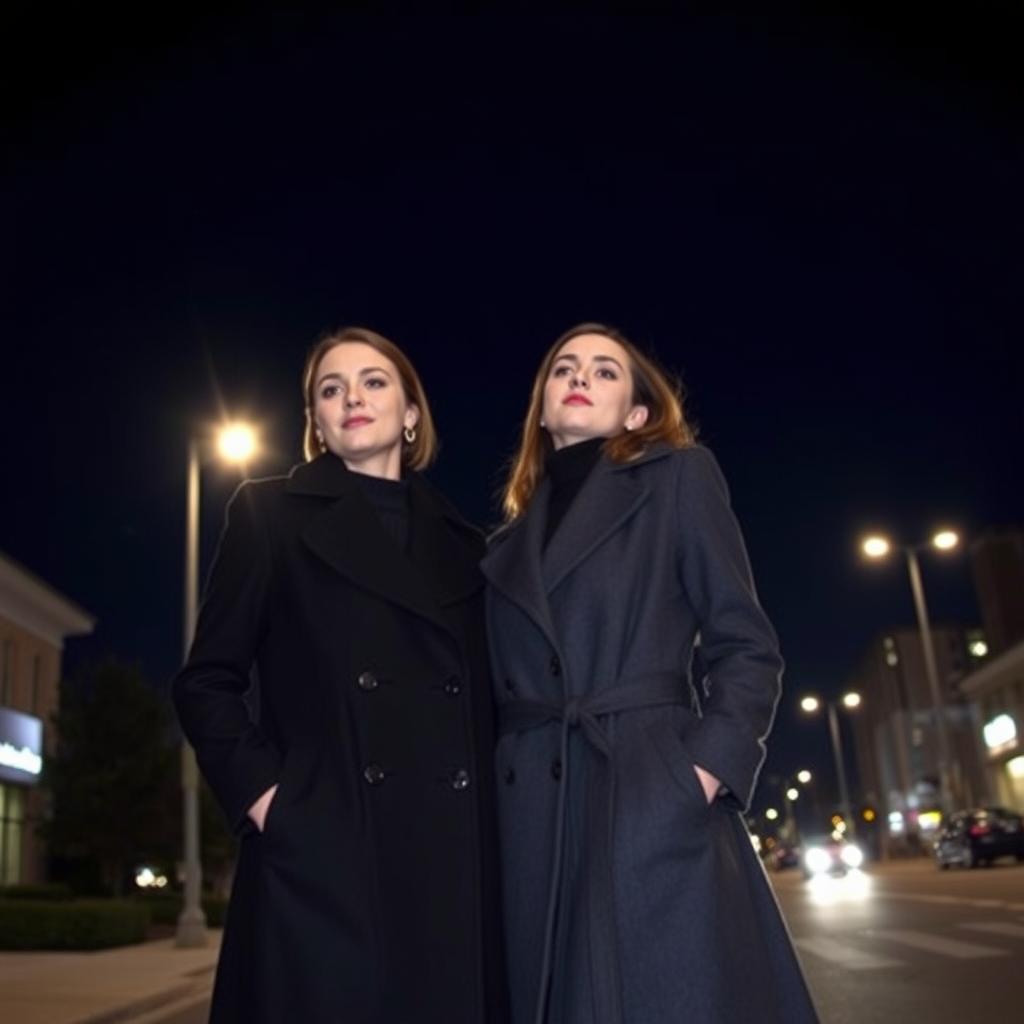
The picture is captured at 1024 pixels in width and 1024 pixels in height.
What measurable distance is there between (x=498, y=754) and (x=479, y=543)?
29.9 inches

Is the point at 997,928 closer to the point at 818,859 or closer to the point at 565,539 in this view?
the point at 565,539

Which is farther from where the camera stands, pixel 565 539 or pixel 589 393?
pixel 589 393

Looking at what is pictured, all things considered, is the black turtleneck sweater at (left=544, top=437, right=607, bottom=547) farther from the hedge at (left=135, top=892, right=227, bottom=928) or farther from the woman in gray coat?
the hedge at (left=135, top=892, right=227, bottom=928)

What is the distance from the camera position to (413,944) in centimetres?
309

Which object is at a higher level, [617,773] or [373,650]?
[373,650]

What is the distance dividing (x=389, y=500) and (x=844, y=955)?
9667mm

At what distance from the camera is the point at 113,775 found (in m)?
31.9

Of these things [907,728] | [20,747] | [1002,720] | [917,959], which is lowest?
[917,959]

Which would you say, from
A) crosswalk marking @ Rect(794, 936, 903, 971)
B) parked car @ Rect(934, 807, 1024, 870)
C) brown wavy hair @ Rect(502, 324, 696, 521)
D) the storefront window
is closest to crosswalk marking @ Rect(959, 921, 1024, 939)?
crosswalk marking @ Rect(794, 936, 903, 971)

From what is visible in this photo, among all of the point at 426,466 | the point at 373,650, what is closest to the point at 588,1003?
the point at 373,650

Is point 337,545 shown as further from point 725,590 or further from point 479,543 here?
point 725,590

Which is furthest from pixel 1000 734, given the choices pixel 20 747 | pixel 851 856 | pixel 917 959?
pixel 917 959

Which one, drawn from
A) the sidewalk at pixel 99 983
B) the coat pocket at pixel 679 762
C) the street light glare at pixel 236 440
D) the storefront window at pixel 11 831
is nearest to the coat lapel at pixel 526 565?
the coat pocket at pixel 679 762

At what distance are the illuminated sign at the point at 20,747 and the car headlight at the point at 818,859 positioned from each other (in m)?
25.9
